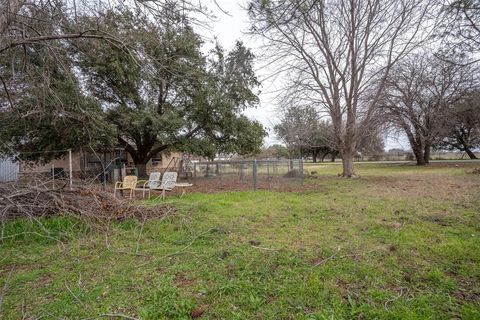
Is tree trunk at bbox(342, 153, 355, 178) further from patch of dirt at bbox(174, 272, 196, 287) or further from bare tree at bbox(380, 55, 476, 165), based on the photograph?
patch of dirt at bbox(174, 272, 196, 287)

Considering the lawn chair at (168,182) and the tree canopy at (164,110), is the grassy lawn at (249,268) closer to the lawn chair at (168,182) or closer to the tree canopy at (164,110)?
the lawn chair at (168,182)

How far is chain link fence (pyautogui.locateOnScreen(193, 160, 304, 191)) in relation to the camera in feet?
42.2

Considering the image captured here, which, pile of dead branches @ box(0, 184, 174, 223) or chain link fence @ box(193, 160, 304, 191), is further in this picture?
chain link fence @ box(193, 160, 304, 191)

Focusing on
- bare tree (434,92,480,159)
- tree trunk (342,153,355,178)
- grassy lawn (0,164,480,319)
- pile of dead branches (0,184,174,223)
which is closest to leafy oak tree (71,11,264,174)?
tree trunk (342,153,355,178)

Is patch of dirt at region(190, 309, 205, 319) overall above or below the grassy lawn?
below

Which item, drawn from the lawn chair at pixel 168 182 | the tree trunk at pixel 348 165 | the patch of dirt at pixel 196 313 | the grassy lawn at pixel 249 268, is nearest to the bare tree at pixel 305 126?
the tree trunk at pixel 348 165

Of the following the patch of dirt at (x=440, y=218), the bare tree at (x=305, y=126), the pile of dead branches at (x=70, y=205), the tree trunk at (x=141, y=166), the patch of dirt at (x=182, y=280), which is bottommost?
the patch of dirt at (x=182, y=280)

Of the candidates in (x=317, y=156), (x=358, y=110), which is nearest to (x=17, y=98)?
(x=358, y=110)

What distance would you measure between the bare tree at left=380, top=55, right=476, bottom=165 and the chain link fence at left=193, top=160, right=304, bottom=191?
22.4 feet

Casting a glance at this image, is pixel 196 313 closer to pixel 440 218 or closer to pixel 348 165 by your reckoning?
pixel 440 218

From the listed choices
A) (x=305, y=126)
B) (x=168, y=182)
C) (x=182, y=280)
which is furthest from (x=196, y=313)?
(x=305, y=126)

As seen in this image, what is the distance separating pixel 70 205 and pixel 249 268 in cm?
385

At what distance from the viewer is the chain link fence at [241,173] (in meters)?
12.9

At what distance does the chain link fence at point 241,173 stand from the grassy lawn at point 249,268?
7.17 m
